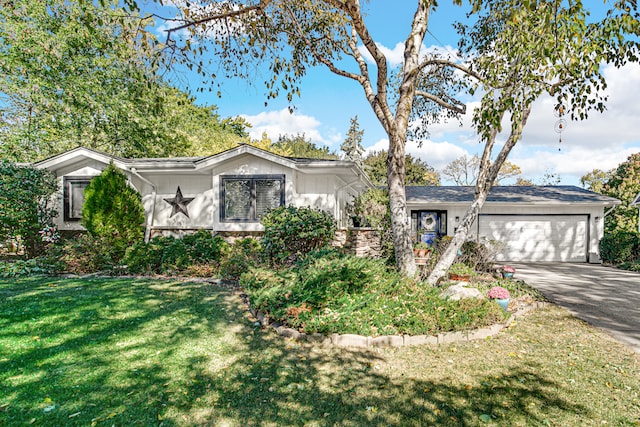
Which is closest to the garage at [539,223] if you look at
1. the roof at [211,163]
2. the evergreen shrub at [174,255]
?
the roof at [211,163]

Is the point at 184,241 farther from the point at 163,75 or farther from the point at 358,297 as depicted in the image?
the point at 358,297

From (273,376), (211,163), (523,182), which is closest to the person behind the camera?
(273,376)

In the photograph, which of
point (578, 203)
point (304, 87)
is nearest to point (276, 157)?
point (304, 87)

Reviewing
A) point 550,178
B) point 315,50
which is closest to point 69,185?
point 315,50

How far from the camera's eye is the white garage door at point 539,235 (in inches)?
534

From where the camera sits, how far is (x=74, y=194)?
450 inches

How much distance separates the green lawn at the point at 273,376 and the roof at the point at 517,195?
9450mm

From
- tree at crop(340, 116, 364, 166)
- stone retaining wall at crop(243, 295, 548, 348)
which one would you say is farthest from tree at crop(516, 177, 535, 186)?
stone retaining wall at crop(243, 295, 548, 348)

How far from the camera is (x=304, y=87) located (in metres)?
8.45

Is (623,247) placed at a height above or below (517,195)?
below

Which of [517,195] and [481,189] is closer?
[481,189]

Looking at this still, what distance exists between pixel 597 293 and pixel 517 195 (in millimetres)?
7721

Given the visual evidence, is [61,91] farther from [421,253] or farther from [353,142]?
[353,142]

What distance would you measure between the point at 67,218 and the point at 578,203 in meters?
19.6
